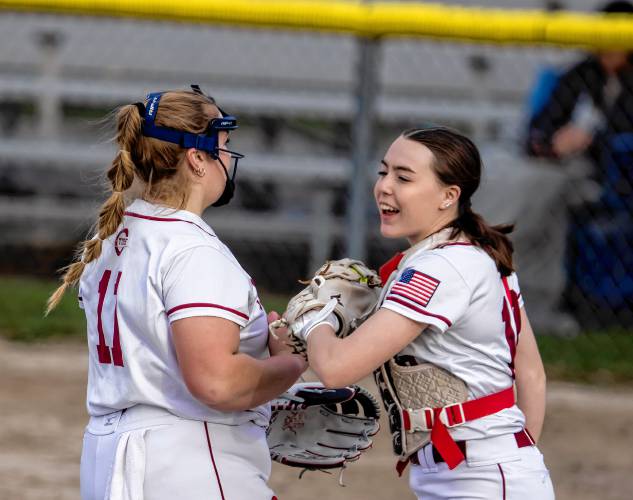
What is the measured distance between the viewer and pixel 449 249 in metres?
2.52

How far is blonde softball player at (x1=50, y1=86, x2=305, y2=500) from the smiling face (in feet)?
1.23

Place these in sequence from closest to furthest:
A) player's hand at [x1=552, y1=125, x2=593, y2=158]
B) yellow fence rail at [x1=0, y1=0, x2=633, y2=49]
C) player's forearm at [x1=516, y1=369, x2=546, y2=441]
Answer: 1. player's forearm at [x1=516, y1=369, x2=546, y2=441]
2. yellow fence rail at [x1=0, y1=0, x2=633, y2=49]
3. player's hand at [x1=552, y1=125, x2=593, y2=158]

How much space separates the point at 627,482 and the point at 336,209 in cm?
302

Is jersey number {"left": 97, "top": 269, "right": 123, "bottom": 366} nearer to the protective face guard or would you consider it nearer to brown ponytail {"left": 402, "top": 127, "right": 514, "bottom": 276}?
the protective face guard

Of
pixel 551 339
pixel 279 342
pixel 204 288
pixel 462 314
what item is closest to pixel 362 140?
pixel 551 339

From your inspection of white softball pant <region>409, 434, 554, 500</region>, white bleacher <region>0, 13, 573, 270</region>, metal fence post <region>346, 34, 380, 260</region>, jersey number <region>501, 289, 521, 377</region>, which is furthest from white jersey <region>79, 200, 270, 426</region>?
white bleacher <region>0, 13, 573, 270</region>

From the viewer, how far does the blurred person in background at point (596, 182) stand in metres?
6.52

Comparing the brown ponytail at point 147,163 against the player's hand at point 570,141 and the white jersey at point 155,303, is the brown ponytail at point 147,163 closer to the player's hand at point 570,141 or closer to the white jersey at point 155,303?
the white jersey at point 155,303

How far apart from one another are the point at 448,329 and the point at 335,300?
263mm

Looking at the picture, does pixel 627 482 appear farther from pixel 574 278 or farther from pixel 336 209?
pixel 336 209

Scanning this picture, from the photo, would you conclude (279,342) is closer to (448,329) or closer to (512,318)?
(448,329)

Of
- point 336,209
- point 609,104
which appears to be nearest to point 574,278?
point 609,104

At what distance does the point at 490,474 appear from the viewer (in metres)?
2.50

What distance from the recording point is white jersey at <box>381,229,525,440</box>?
7.92 ft
